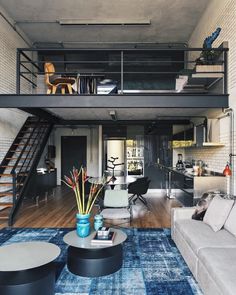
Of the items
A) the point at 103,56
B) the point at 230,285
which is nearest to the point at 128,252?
the point at 230,285

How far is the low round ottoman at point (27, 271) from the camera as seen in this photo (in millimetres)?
2164

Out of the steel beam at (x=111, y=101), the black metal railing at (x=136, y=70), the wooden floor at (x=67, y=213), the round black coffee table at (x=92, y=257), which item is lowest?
the wooden floor at (x=67, y=213)

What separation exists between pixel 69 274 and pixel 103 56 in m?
7.68

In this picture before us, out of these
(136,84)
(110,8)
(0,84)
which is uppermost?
(110,8)

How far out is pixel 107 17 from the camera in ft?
22.6

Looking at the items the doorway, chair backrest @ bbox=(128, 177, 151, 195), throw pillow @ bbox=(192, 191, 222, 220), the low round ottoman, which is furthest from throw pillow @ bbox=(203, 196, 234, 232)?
the doorway

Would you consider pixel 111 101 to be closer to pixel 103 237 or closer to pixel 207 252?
pixel 103 237

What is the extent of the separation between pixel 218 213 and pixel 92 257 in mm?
1707

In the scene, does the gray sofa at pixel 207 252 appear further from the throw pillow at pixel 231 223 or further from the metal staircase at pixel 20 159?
the metal staircase at pixel 20 159

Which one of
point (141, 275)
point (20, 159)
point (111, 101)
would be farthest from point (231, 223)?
point (20, 159)

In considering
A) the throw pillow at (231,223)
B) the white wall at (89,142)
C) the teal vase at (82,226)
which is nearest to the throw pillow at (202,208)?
the throw pillow at (231,223)

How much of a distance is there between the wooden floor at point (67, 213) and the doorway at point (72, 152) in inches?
129

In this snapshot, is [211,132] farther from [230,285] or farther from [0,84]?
[0,84]

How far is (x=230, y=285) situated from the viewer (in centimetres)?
187
